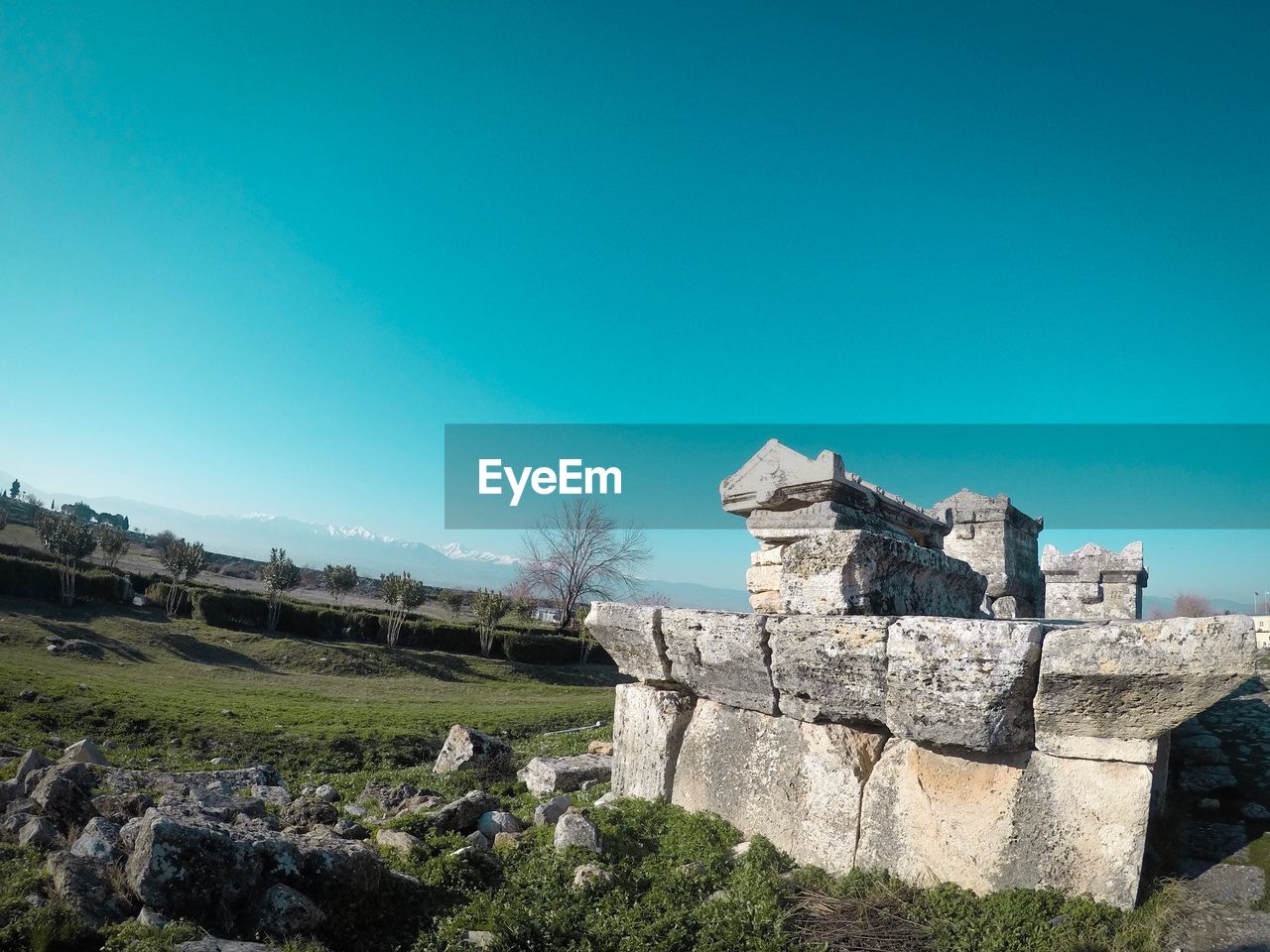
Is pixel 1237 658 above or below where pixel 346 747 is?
above

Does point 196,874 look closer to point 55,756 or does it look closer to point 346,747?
point 55,756

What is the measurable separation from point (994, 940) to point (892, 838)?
763 millimetres

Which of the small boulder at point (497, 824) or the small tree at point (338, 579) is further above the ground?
the small boulder at point (497, 824)

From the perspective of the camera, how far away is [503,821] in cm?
509

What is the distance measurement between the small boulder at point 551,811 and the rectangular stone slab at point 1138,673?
10.1ft

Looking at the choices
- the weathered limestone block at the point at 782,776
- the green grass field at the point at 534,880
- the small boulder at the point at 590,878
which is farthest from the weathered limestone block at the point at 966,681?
the small boulder at the point at 590,878

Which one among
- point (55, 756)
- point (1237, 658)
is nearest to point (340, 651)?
point (55, 756)

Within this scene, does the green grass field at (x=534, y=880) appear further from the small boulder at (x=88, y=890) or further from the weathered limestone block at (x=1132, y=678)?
the weathered limestone block at (x=1132, y=678)

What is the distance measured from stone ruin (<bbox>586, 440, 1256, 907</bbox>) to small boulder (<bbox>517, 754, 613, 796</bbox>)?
3.21 ft

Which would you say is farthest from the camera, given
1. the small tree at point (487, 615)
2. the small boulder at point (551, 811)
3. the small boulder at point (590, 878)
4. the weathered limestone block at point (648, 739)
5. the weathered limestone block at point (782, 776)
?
the small tree at point (487, 615)

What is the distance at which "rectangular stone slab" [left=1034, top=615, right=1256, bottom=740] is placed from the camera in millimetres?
3146

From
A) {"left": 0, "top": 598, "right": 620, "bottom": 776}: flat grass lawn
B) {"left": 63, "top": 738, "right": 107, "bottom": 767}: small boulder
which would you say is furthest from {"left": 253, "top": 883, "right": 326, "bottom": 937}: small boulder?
{"left": 0, "top": 598, "right": 620, "bottom": 776}: flat grass lawn

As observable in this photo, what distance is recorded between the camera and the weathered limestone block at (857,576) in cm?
452

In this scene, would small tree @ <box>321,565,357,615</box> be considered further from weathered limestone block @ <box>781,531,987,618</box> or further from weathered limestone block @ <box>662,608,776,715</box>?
weathered limestone block @ <box>781,531,987,618</box>
